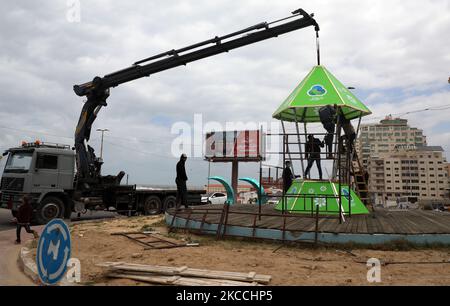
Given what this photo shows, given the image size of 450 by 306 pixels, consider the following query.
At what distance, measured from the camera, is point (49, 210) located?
14.6 meters

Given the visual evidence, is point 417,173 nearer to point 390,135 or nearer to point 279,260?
point 390,135

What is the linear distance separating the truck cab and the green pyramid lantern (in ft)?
31.1

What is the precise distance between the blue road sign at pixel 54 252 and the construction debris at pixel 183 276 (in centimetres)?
135

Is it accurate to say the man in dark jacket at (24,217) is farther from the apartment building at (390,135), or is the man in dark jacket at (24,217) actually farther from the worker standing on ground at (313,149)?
the apartment building at (390,135)

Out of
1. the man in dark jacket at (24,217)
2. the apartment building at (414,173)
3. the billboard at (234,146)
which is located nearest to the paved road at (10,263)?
the man in dark jacket at (24,217)

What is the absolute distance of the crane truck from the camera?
47.2 ft

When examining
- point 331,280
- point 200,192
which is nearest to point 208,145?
point 200,192

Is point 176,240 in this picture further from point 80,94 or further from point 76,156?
point 80,94

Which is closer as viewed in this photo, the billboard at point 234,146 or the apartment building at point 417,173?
the billboard at point 234,146

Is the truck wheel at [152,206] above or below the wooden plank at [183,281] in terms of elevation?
above

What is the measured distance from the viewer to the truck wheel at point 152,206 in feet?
62.2

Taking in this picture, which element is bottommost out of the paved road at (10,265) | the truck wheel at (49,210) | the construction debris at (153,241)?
the paved road at (10,265)

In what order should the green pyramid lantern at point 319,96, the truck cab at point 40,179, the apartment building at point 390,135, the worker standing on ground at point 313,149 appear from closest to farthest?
the green pyramid lantern at point 319,96, the worker standing on ground at point 313,149, the truck cab at point 40,179, the apartment building at point 390,135
